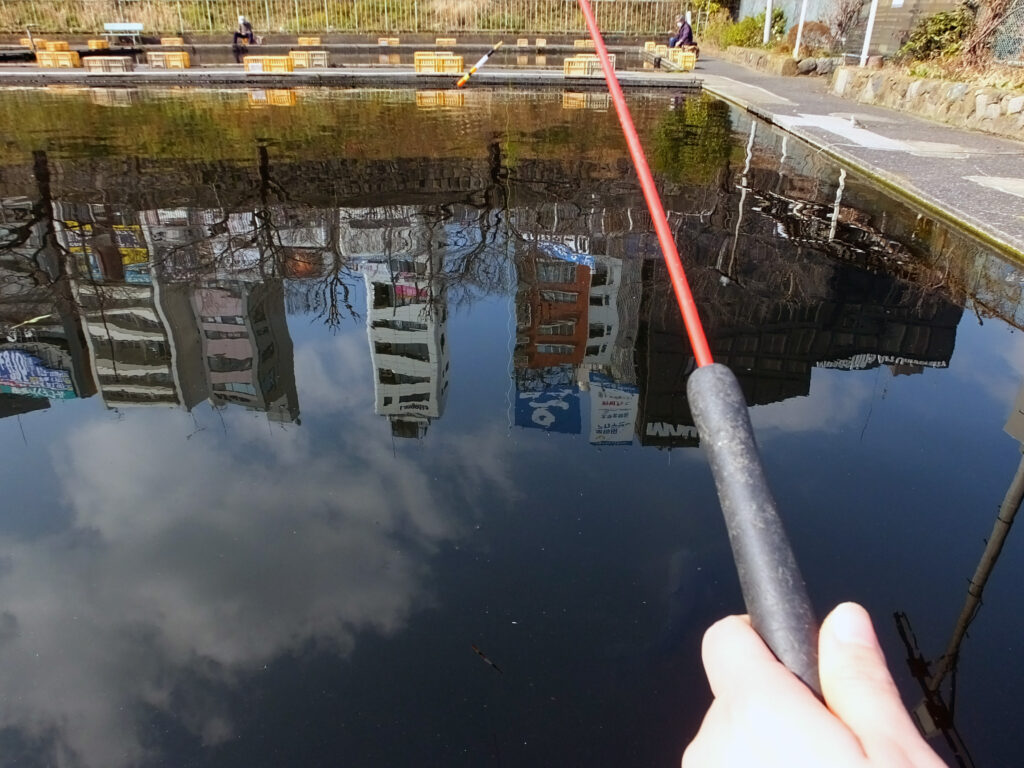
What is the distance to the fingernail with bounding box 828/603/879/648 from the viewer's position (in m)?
0.89

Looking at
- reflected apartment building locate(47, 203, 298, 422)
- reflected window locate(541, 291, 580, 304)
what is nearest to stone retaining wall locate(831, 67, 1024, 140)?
reflected window locate(541, 291, 580, 304)

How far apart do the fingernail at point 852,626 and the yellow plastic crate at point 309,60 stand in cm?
3081

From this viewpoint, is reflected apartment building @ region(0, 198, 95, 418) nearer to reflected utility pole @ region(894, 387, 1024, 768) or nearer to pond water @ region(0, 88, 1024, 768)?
pond water @ region(0, 88, 1024, 768)

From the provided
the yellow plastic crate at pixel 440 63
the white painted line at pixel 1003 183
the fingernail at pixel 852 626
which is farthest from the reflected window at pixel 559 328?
the yellow plastic crate at pixel 440 63

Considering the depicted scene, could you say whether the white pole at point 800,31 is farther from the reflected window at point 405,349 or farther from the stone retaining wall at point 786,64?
the reflected window at point 405,349

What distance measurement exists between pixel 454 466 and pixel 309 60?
29.4m

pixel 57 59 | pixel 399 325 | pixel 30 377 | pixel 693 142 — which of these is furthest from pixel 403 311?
pixel 57 59

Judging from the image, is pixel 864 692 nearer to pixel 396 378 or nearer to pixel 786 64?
pixel 396 378

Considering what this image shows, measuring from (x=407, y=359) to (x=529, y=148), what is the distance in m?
9.15

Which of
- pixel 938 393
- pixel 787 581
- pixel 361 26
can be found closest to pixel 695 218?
pixel 938 393

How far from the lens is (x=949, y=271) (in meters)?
7.09

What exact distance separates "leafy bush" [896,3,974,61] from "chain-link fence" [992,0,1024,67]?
1292 millimetres

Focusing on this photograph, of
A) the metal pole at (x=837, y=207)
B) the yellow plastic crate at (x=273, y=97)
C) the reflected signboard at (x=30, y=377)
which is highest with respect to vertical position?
the yellow plastic crate at (x=273, y=97)

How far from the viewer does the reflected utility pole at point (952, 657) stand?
2652 mm
